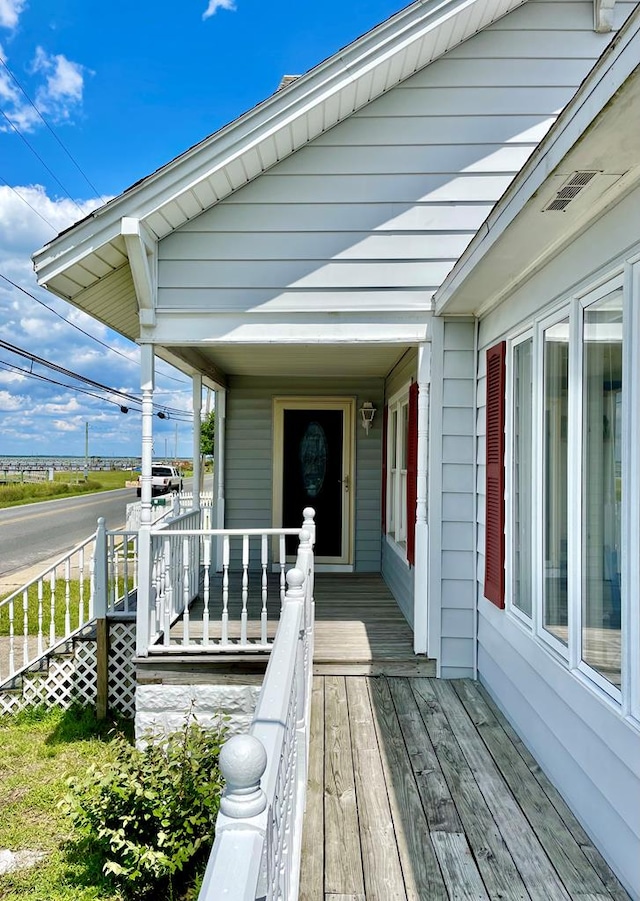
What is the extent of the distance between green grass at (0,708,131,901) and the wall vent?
13.1 ft

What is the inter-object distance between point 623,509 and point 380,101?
3494 millimetres

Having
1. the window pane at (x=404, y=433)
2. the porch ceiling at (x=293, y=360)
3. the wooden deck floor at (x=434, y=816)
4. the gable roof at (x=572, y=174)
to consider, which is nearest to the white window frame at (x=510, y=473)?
the gable roof at (x=572, y=174)

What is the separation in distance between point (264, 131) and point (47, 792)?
4959mm

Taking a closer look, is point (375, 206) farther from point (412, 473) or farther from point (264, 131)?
point (412, 473)

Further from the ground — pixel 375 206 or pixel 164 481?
pixel 375 206

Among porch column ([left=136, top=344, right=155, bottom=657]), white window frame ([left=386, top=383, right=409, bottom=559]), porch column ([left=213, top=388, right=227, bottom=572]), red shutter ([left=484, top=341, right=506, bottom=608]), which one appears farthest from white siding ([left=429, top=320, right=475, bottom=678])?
porch column ([left=213, top=388, right=227, bottom=572])

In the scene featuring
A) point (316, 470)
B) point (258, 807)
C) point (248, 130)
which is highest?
point (248, 130)

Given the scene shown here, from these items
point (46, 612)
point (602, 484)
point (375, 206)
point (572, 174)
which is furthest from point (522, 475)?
point (46, 612)

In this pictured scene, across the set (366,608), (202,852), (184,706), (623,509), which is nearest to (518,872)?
(623,509)

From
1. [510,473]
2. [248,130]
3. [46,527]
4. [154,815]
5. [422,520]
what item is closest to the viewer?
[154,815]

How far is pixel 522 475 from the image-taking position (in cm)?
333

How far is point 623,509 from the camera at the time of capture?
2.11 metres

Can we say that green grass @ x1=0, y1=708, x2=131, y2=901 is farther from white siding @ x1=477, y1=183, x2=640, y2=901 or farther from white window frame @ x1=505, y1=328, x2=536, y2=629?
white window frame @ x1=505, y1=328, x2=536, y2=629

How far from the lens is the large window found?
7.22 feet
